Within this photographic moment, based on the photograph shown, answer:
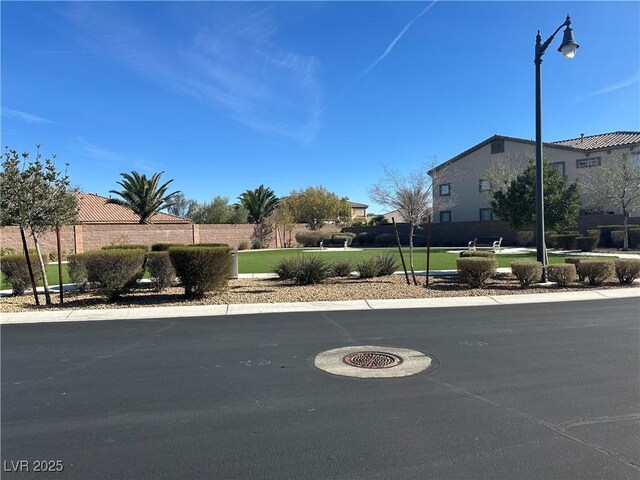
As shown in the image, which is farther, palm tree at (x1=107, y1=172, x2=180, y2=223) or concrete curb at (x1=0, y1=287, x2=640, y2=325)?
palm tree at (x1=107, y1=172, x2=180, y2=223)

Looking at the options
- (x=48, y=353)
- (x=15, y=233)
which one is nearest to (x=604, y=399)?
(x=48, y=353)

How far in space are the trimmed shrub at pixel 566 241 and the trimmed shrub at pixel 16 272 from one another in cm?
2813

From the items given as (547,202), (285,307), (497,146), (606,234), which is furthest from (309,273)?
(497,146)

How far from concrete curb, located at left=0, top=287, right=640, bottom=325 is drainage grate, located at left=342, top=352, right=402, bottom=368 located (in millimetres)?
3913

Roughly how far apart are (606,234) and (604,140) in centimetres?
1289

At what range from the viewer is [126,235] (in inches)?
1396

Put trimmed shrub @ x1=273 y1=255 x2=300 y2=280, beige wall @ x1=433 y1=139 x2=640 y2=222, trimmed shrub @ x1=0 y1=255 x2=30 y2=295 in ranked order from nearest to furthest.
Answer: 1. trimmed shrub @ x1=0 y1=255 x2=30 y2=295
2. trimmed shrub @ x1=273 y1=255 x2=300 y2=280
3. beige wall @ x1=433 y1=139 x2=640 y2=222

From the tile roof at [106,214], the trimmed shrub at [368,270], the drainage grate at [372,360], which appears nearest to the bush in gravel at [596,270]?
the trimmed shrub at [368,270]

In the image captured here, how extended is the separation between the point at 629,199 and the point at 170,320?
93.5 ft

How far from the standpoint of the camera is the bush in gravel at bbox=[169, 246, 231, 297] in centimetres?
1166

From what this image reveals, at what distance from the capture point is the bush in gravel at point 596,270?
13461 mm

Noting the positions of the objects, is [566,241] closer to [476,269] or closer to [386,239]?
[386,239]

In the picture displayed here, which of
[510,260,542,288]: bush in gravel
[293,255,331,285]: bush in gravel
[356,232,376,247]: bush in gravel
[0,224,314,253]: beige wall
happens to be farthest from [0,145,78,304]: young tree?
[356,232,376,247]: bush in gravel

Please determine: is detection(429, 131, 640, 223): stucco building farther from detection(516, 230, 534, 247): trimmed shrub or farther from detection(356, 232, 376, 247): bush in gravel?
detection(356, 232, 376, 247): bush in gravel
